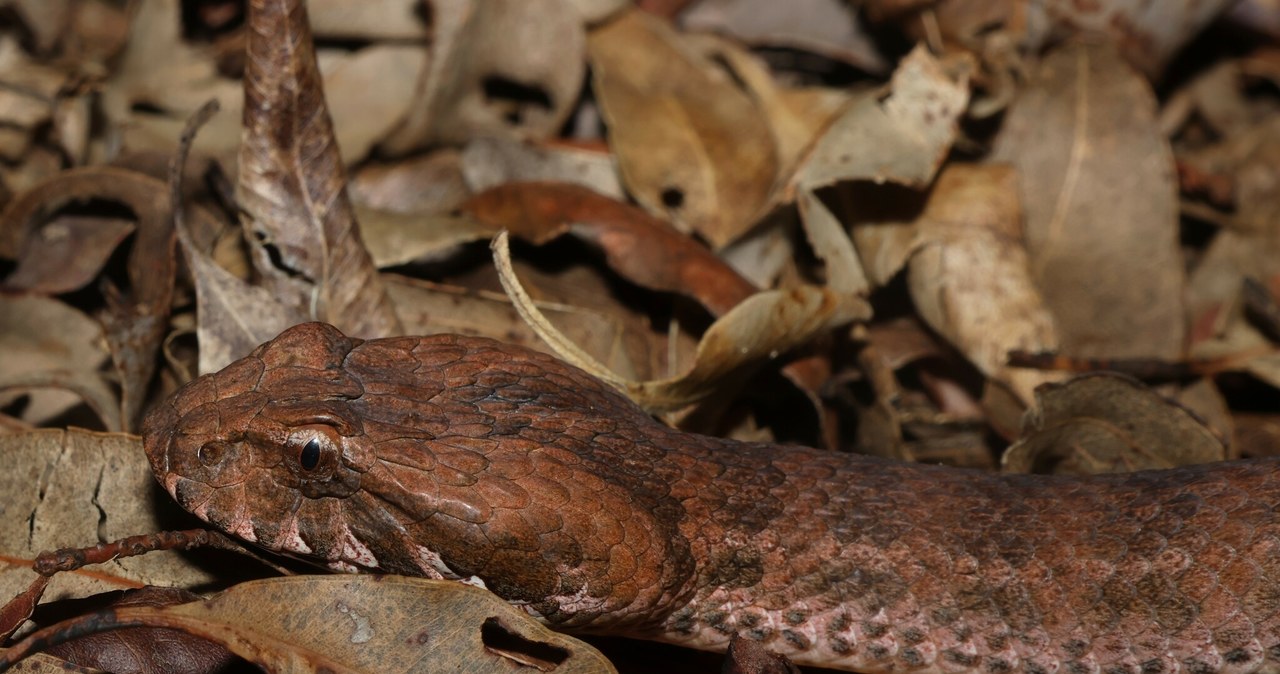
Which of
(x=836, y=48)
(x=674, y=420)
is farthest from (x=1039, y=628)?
(x=836, y=48)

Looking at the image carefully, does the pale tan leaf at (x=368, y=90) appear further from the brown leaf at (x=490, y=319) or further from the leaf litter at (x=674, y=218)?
the brown leaf at (x=490, y=319)

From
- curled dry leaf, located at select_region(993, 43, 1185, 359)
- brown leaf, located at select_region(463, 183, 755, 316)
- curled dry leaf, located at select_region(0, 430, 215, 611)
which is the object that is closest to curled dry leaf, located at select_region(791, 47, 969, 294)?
brown leaf, located at select_region(463, 183, 755, 316)

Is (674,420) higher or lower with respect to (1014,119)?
lower

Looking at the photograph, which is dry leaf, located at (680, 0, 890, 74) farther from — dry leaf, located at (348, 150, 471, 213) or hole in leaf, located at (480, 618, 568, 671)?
hole in leaf, located at (480, 618, 568, 671)

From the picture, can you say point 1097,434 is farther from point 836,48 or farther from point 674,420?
point 836,48

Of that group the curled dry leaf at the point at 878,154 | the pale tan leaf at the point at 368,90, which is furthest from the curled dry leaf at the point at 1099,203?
the pale tan leaf at the point at 368,90

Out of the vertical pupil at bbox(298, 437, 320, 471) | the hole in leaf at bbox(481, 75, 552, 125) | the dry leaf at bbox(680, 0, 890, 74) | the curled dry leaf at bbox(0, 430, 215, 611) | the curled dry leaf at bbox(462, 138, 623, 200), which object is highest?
the dry leaf at bbox(680, 0, 890, 74)
